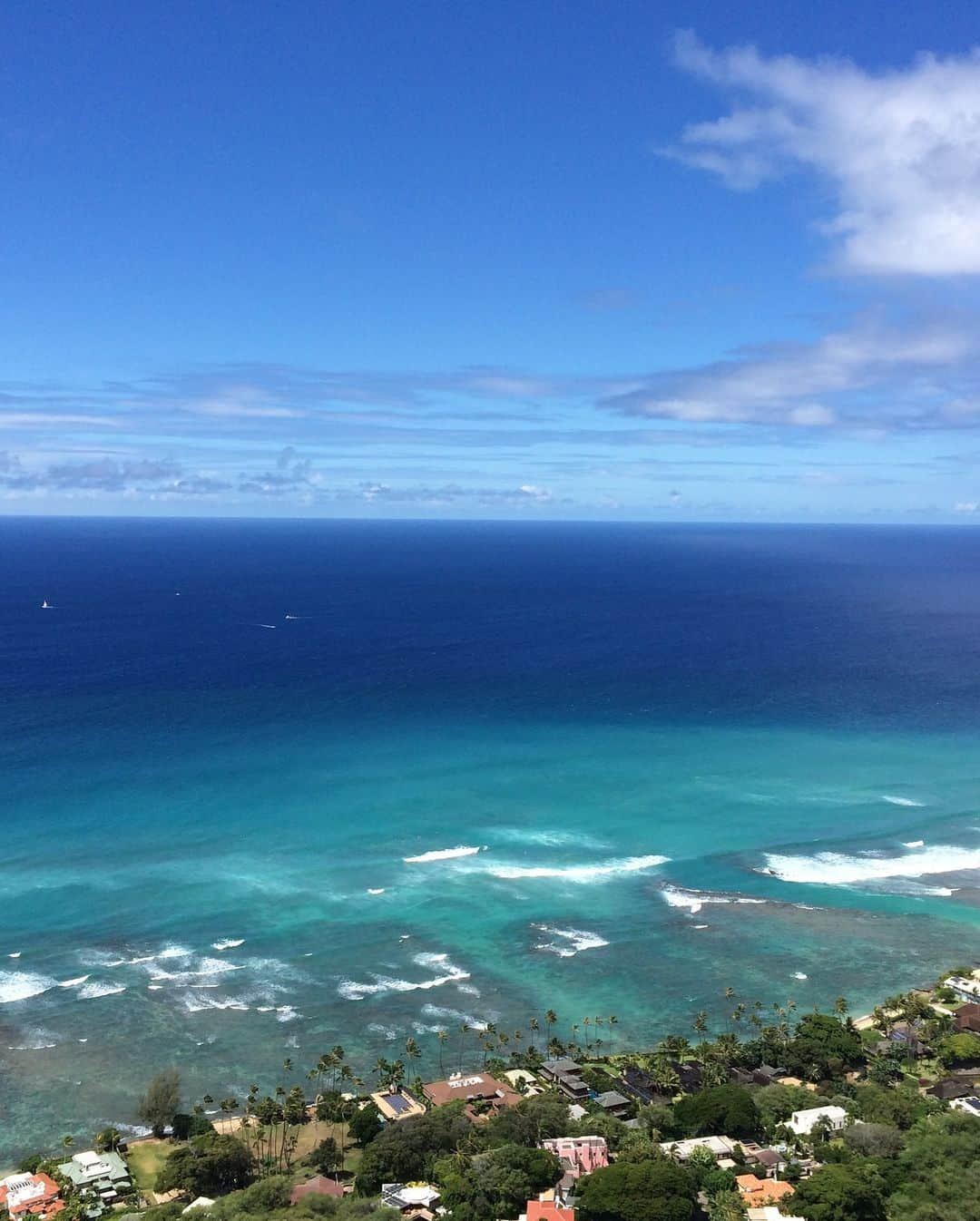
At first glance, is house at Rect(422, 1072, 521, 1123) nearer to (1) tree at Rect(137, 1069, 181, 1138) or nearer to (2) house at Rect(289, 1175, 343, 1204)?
(2) house at Rect(289, 1175, 343, 1204)

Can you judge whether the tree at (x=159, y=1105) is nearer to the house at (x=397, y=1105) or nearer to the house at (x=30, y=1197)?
the house at (x=30, y=1197)

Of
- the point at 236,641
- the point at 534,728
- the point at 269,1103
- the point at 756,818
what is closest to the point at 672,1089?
the point at 269,1103

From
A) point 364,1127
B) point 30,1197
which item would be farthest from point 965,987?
point 30,1197

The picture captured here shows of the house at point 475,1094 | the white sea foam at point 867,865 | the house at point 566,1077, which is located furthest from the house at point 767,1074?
the white sea foam at point 867,865

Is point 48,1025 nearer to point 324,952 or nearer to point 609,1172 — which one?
point 324,952

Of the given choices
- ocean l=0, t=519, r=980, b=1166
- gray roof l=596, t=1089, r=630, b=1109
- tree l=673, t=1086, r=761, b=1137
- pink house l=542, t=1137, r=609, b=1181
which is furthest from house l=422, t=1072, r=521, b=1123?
tree l=673, t=1086, r=761, b=1137

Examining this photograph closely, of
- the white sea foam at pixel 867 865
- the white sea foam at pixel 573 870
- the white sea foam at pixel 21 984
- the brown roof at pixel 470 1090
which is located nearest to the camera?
the brown roof at pixel 470 1090

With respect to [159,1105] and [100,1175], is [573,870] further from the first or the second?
[100,1175]
